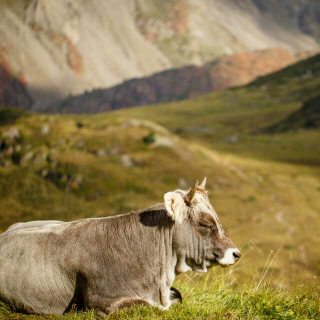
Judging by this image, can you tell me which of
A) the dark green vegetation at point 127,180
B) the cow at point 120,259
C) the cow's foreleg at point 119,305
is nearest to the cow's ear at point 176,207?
the cow at point 120,259

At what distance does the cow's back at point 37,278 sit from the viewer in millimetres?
10109

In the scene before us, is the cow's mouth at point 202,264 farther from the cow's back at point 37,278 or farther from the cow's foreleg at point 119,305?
the cow's back at point 37,278

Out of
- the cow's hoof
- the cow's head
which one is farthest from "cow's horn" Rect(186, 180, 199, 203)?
the cow's hoof

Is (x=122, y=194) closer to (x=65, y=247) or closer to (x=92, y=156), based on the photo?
(x=92, y=156)

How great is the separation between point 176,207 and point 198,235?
2.61 feet

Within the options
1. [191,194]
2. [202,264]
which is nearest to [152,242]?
[202,264]

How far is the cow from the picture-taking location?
389 inches

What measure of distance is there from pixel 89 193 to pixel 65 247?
2326 inches

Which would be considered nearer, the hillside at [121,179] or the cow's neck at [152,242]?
the cow's neck at [152,242]

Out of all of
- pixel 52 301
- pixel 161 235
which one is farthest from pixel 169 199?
pixel 52 301

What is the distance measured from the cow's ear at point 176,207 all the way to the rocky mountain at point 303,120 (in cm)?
17019

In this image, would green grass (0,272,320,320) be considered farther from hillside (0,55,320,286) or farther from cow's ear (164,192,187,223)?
hillside (0,55,320,286)

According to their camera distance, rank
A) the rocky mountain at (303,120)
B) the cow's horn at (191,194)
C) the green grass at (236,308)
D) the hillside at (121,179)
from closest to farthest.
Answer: the green grass at (236,308) → the cow's horn at (191,194) → the hillside at (121,179) → the rocky mountain at (303,120)

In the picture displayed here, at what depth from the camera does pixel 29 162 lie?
72812mm
